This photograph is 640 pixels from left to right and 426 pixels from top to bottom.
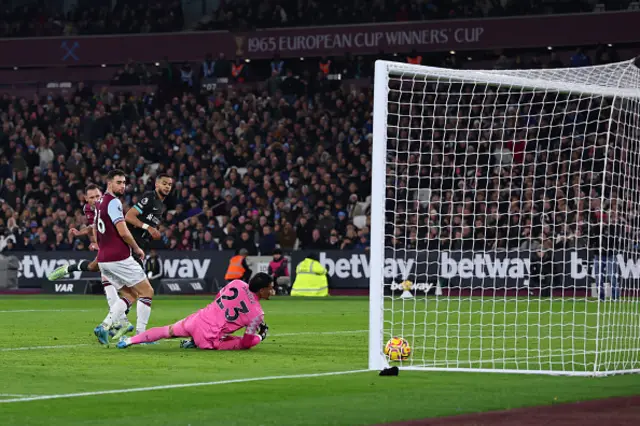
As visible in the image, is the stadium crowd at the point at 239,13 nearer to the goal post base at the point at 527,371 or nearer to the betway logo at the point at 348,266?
the betway logo at the point at 348,266

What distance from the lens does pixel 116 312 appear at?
48.4 feet

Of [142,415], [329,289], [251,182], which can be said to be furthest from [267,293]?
[251,182]

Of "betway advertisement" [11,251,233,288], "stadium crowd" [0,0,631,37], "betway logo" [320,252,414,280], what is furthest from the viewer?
"stadium crowd" [0,0,631,37]

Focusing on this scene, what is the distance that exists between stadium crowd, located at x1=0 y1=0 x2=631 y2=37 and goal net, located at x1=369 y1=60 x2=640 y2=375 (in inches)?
236

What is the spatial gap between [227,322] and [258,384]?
10.7ft

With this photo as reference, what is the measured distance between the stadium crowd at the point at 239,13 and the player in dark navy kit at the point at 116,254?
26.9 metres

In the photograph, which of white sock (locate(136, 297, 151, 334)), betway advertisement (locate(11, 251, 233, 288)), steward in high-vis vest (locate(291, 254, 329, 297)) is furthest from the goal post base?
betway advertisement (locate(11, 251, 233, 288))

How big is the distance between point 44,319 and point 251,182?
15.8 m

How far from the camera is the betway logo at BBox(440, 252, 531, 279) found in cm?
2669

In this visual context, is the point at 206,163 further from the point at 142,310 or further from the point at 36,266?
the point at 142,310

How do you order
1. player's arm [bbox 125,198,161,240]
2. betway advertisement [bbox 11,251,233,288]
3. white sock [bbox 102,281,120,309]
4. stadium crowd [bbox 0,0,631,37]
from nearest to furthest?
white sock [bbox 102,281,120,309] < player's arm [bbox 125,198,161,240] < betway advertisement [bbox 11,251,233,288] < stadium crowd [bbox 0,0,631,37]

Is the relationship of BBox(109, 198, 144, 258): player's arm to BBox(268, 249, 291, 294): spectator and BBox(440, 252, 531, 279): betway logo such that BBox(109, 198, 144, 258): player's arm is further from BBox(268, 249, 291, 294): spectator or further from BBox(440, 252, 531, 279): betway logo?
BBox(268, 249, 291, 294): spectator

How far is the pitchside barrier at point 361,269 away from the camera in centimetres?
2688

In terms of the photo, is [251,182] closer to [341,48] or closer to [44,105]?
[341,48]
